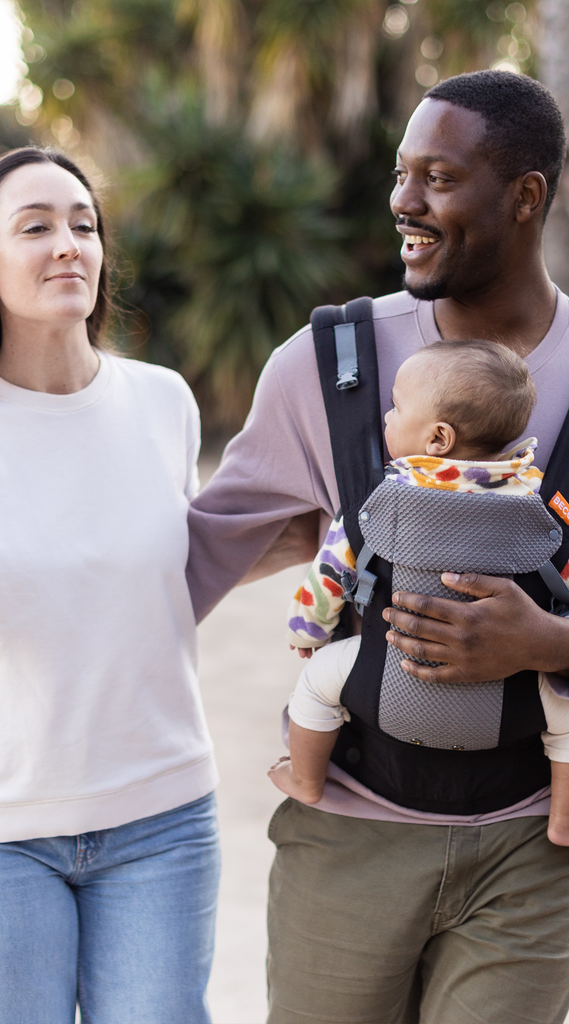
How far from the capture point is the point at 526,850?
5.95 ft

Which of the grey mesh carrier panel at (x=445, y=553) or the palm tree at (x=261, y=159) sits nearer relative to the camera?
the grey mesh carrier panel at (x=445, y=553)

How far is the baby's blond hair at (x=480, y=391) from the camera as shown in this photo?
1.62 metres

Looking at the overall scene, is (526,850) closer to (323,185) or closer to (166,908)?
(166,908)

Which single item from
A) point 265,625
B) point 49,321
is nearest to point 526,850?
point 49,321

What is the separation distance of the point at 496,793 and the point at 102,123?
1349cm

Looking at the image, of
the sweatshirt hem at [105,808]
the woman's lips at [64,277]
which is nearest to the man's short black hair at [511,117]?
the woman's lips at [64,277]

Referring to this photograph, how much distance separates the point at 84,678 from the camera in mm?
2066

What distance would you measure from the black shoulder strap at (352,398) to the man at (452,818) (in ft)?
0.15

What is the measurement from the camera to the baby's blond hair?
162cm

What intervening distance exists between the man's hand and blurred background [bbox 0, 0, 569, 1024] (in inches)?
344

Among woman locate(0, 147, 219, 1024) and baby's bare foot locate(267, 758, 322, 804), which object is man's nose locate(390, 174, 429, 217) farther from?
baby's bare foot locate(267, 758, 322, 804)

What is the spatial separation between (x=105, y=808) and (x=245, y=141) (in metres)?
10.9

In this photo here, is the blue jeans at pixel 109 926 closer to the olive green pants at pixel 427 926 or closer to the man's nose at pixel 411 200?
the olive green pants at pixel 427 926

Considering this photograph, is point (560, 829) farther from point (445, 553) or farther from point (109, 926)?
point (109, 926)
